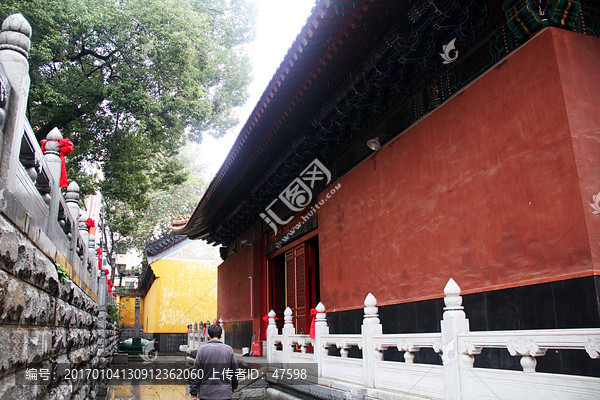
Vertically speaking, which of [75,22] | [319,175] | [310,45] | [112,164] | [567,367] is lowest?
[567,367]

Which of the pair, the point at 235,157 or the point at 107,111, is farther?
the point at 107,111

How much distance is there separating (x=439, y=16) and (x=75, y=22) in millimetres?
7206

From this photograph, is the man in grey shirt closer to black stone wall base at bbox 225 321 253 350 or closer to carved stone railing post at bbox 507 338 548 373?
carved stone railing post at bbox 507 338 548 373

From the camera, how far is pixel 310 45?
486 centimetres

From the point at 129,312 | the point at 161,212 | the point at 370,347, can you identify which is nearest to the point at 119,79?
the point at 370,347

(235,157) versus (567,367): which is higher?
(235,157)

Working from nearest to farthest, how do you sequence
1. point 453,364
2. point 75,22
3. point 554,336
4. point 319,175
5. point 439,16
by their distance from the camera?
point 554,336
point 453,364
point 439,16
point 319,175
point 75,22

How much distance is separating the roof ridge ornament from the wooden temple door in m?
6.14

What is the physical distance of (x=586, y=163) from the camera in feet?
11.0

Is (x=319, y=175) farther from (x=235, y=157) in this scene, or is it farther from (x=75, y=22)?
(x=75, y=22)

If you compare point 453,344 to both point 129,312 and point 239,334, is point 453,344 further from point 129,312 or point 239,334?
point 129,312

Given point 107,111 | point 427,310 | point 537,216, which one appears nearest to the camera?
point 537,216

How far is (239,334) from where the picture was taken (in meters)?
12.5

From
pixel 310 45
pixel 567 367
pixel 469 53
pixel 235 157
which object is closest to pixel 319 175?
pixel 235 157
